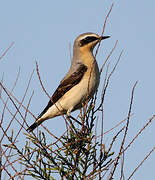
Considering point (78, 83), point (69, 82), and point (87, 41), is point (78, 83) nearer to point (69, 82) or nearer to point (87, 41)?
point (69, 82)

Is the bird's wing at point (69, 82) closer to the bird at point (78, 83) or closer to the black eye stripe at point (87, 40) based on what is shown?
the bird at point (78, 83)

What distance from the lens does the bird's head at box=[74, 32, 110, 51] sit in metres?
8.79

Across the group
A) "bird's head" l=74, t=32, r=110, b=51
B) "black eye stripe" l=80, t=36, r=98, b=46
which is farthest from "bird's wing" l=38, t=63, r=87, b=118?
"black eye stripe" l=80, t=36, r=98, b=46

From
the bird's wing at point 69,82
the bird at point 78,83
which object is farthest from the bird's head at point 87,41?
the bird's wing at point 69,82

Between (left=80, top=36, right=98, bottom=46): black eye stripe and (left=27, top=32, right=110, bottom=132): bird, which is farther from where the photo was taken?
(left=80, top=36, right=98, bottom=46): black eye stripe

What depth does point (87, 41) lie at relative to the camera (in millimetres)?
8961

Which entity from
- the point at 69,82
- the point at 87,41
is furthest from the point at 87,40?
the point at 69,82

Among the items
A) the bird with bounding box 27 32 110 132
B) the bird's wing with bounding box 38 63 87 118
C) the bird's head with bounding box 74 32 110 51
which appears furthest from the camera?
the bird's head with bounding box 74 32 110 51

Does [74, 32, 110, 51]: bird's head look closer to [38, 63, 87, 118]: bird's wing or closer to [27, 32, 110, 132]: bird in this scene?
[27, 32, 110, 132]: bird

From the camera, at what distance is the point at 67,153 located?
524 cm

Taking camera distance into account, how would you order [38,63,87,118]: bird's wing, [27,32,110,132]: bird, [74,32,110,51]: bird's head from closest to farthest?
[27,32,110,132]: bird < [38,63,87,118]: bird's wing < [74,32,110,51]: bird's head

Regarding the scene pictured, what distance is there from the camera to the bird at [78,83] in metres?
7.95

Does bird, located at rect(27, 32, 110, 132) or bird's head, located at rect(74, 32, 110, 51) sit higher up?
bird's head, located at rect(74, 32, 110, 51)

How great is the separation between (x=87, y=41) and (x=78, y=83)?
4.47 ft
